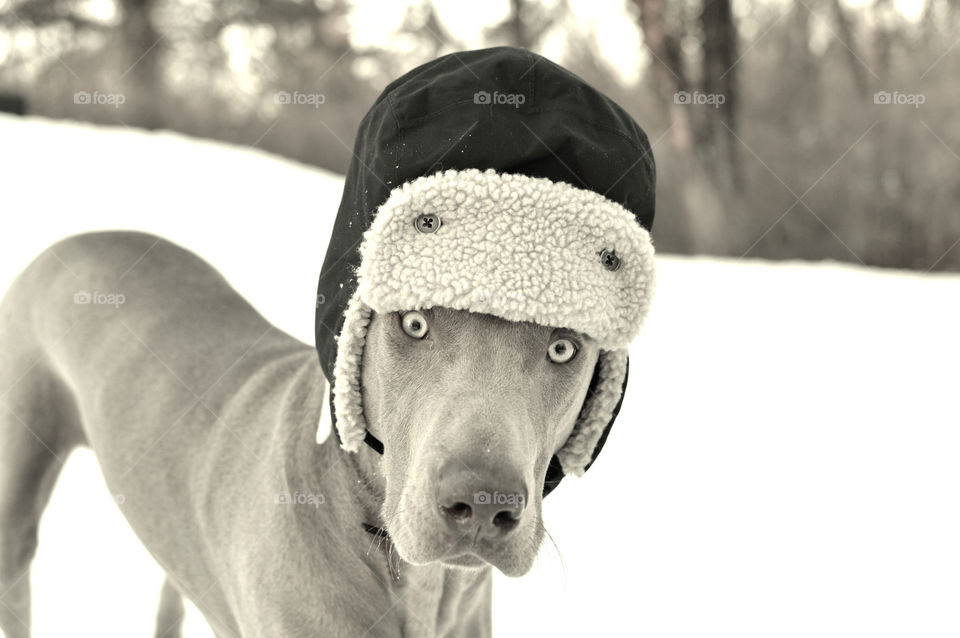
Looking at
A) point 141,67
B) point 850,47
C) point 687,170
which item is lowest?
point 687,170

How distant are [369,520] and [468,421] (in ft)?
1.45

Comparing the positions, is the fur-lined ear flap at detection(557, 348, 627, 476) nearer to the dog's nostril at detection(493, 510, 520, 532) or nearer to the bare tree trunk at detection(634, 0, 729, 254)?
the dog's nostril at detection(493, 510, 520, 532)

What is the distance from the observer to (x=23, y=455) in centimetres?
245

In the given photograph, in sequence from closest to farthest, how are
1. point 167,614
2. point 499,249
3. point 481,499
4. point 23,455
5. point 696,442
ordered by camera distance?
point 481,499, point 499,249, point 23,455, point 167,614, point 696,442

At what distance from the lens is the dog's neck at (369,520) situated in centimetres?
177

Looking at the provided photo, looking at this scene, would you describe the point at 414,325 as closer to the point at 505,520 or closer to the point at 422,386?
the point at 422,386

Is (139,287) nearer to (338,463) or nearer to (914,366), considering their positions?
(338,463)

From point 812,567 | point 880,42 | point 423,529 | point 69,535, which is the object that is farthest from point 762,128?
point 423,529

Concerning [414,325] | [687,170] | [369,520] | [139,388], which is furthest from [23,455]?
[687,170]

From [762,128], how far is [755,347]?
5.00 m

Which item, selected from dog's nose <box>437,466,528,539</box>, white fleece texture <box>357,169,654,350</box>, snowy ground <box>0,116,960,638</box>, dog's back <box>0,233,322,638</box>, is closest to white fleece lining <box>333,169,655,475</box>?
white fleece texture <box>357,169,654,350</box>

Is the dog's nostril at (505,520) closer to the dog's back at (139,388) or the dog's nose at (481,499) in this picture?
the dog's nose at (481,499)

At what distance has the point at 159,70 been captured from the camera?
28.5 ft

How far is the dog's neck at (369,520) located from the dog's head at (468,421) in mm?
134
